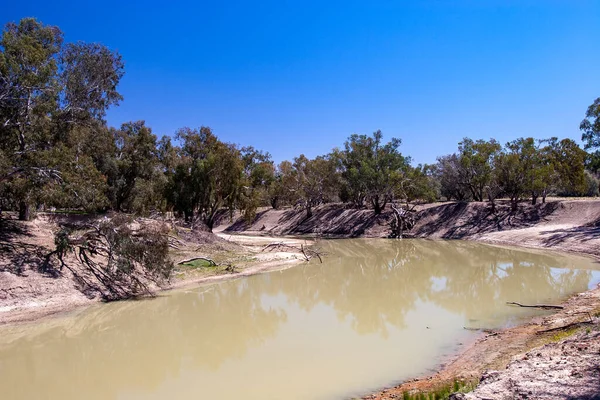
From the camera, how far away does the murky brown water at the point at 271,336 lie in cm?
924

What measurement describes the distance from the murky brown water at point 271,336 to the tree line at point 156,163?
21.2 feet

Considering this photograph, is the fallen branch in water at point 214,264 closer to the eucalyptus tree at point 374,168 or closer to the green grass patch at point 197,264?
the green grass patch at point 197,264

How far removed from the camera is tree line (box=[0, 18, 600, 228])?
16.5 meters

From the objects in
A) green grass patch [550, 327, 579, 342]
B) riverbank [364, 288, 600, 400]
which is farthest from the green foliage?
green grass patch [550, 327, 579, 342]

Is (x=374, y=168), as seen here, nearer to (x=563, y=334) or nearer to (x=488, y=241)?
(x=488, y=241)

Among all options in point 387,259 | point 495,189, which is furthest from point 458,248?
point 495,189

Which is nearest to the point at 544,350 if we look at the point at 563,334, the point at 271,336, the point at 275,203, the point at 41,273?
the point at 563,334

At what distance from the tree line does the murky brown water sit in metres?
6.45

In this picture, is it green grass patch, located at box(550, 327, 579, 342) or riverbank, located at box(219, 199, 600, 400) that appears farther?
green grass patch, located at box(550, 327, 579, 342)

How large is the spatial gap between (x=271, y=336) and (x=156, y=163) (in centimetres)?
2519

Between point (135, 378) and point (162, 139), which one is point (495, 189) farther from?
point (135, 378)

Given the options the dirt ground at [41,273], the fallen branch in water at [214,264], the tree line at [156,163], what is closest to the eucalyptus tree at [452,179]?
the tree line at [156,163]

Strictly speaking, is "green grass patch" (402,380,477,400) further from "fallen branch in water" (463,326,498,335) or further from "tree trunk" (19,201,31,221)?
"tree trunk" (19,201,31,221)

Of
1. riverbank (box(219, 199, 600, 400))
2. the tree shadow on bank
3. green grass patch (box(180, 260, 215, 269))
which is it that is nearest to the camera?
riverbank (box(219, 199, 600, 400))
